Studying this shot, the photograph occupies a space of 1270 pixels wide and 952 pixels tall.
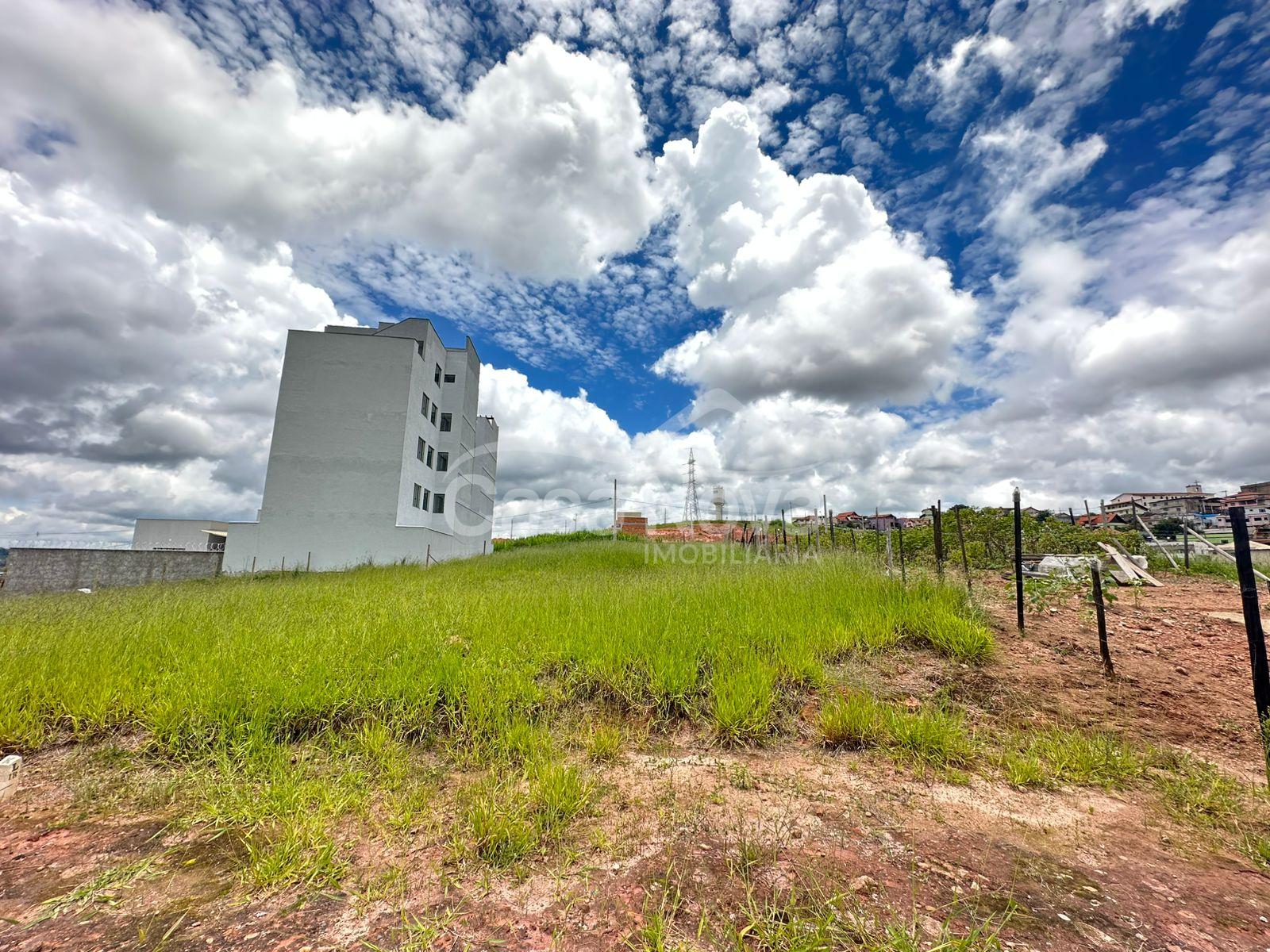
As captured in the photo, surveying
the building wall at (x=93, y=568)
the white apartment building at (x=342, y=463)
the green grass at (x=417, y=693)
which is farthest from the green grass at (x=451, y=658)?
the building wall at (x=93, y=568)

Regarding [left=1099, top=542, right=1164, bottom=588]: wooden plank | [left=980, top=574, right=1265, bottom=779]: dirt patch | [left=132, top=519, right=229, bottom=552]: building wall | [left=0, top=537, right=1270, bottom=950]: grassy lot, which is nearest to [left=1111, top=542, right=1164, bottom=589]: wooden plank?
[left=1099, top=542, right=1164, bottom=588]: wooden plank

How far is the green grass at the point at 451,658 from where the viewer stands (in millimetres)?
3857

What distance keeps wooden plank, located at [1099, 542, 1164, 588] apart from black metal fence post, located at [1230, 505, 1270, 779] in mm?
7138

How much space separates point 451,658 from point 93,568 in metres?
24.8

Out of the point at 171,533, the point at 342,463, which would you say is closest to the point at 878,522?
the point at 342,463

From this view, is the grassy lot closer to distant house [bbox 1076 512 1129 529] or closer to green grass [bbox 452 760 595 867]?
green grass [bbox 452 760 595 867]

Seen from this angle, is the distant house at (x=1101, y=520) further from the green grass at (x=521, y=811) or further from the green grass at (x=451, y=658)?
the green grass at (x=521, y=811)

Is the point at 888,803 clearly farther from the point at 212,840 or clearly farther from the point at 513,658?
the point at 212,840

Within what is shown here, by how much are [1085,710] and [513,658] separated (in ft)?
16.1

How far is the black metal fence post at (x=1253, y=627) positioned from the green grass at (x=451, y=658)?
6.08 feet

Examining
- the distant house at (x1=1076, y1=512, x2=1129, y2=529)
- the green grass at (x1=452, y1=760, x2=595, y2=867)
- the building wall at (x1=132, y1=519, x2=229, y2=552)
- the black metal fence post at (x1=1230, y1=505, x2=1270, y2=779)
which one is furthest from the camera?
the building wall at (x1=132, y1=519, x2=229, y2=552)

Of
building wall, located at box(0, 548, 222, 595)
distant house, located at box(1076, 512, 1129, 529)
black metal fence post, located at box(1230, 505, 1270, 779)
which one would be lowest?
building wall, located at box(0, 548, 222, 595)

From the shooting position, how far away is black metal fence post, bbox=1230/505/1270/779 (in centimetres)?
359

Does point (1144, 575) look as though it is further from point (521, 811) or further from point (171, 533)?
point (171, 533)
